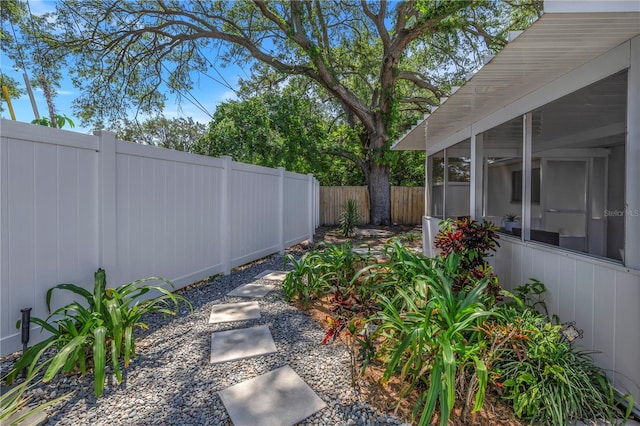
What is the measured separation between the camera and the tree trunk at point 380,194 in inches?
459

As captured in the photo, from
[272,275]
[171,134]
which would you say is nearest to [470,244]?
[272,275]

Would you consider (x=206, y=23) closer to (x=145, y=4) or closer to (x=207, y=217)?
(x=145, y=4)

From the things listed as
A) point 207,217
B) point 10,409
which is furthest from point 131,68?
point 10,409

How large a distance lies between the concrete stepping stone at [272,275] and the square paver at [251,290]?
39 cm

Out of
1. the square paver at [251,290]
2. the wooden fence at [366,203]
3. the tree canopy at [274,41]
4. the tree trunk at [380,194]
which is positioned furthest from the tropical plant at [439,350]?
the wooden fence at [366,203]

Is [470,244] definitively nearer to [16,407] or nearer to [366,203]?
[16,407]

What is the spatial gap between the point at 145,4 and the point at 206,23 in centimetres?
168

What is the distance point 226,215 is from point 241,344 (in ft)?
8.05

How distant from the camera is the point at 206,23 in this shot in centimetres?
931

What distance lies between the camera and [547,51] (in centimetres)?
225

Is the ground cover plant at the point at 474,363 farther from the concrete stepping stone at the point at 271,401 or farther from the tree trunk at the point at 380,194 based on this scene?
the tree trunk at the point at 380,194

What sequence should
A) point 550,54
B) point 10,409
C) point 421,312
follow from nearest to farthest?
1. point 10,409
2. point 421,312
3. point 550,54

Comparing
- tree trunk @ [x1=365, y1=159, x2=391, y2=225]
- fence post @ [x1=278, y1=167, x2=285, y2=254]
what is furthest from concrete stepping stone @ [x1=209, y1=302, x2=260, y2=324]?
tree trunk @ [x1=365, y1=159, x2=391, y2=225]

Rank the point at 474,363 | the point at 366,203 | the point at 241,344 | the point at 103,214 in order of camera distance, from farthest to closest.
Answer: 1. the point at 366,203
2. the point at 103,214
3. the point at 241,344
4. the point at 474,363
